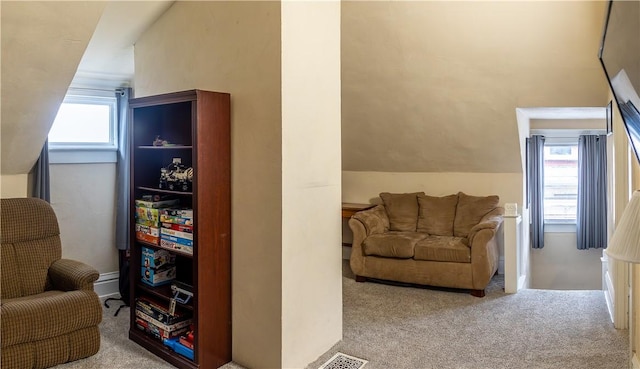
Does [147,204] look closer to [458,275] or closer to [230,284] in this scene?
[230,284]

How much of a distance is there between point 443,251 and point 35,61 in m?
3.33

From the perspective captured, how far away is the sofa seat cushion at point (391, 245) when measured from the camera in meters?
4.39

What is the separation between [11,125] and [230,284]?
179cm

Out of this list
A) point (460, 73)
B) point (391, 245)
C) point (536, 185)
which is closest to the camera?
point (460, 73)

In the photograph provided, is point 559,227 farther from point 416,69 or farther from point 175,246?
point 175,246

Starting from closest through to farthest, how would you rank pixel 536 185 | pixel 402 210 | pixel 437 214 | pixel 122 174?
1. pixel 122 174
2. pixel 437 214
3. pixel 402 210
4. pixel 536 185

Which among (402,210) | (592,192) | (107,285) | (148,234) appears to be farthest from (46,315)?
(592,192)

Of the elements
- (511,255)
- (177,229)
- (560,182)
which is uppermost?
(560,182)

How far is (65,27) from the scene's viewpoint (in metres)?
2.71

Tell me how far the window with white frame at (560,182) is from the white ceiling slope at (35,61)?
5000 millimetres

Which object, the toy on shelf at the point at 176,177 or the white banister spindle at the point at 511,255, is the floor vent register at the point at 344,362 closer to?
the toy on shelf at the point at 176,177

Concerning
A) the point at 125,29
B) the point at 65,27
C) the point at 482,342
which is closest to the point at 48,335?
the point at 65,27

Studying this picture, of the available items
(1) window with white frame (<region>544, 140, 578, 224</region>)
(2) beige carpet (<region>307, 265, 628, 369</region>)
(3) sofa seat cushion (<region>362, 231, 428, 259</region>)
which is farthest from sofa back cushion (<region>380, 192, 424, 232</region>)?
(1) window with white frame (<region>544, 140, 578, 224</region>)

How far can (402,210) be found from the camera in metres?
5.10
